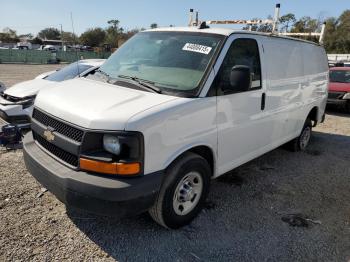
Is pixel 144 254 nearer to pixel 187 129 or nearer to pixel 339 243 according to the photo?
pixel 187 129

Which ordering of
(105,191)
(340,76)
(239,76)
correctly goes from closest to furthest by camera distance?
1. (105,191)
2. (239,76)
3. (340,76)

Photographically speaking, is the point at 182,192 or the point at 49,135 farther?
the point at 182,192

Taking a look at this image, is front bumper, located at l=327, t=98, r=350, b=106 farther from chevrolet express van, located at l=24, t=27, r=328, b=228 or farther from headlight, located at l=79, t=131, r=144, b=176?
headlight, located at l=79, t=131, r=144, b=176

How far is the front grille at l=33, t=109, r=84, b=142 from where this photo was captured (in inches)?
112

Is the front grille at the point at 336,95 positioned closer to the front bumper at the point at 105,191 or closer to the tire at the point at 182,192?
the tire at the point at 182,192

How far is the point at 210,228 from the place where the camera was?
3.51 meters

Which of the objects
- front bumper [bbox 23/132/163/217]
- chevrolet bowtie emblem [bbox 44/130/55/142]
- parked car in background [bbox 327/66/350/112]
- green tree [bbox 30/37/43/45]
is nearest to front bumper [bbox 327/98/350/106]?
parked car in background [bbox 327/66/350/112]

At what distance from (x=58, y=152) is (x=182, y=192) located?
1.32m

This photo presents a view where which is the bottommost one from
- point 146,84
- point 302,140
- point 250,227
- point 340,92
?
point 250,227

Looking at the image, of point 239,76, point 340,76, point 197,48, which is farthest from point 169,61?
point 340,76

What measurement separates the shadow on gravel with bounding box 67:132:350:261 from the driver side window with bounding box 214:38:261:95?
1.47 metres

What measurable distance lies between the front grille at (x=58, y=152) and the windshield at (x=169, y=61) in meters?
1.09

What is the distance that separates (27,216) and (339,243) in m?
3.41

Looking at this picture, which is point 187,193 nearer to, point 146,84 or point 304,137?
point 146,84
